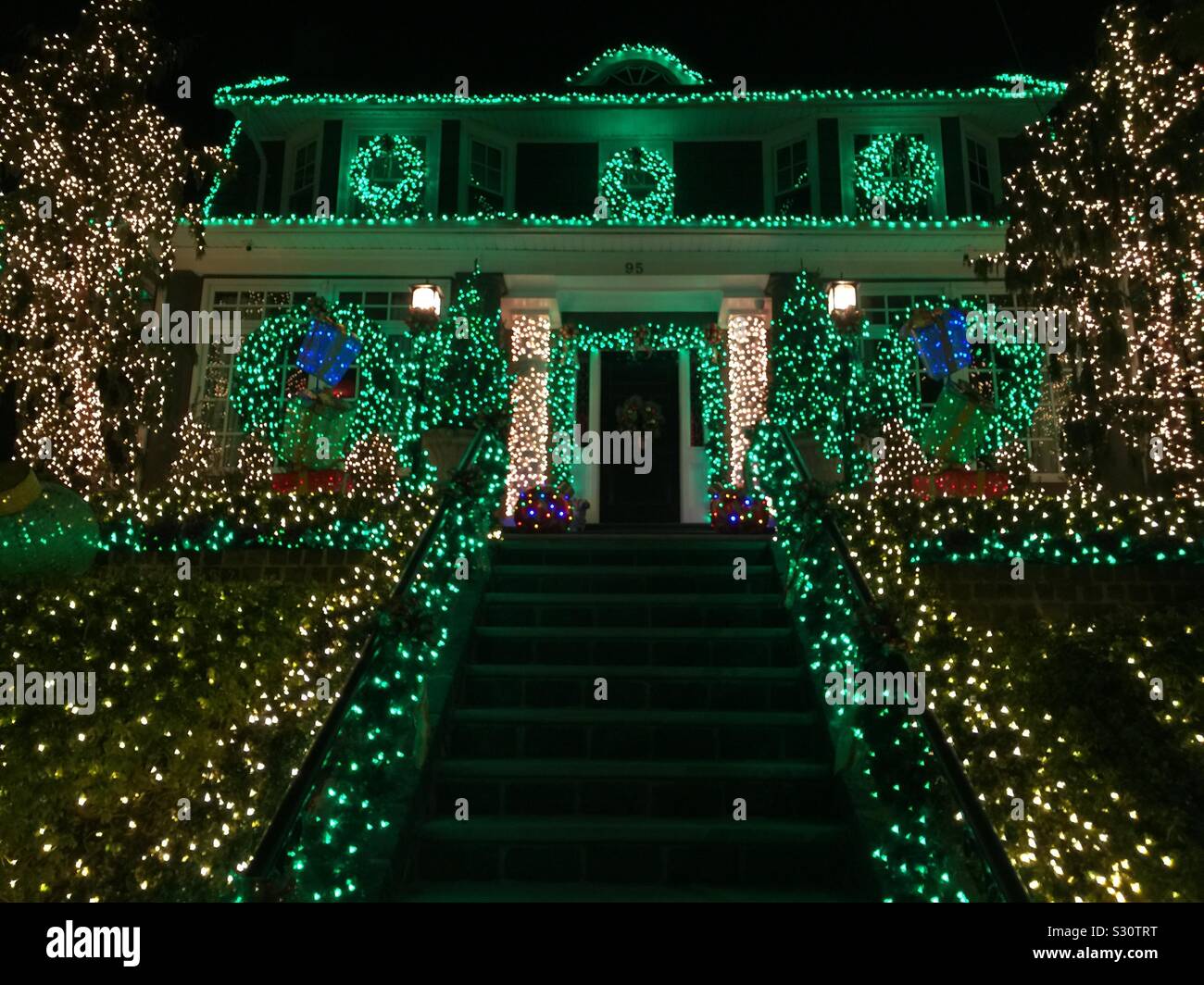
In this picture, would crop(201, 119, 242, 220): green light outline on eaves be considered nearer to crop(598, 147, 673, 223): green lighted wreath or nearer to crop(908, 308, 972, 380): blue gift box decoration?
crop(598, 147, 673, 223): green lighted wreath

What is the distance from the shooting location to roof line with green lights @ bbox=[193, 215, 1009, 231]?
1216cm

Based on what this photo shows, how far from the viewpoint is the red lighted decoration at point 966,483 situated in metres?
9.91

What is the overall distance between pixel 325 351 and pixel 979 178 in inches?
368

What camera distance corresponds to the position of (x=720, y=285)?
1288cm

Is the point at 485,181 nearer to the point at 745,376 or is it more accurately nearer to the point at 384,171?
the point at 384,171

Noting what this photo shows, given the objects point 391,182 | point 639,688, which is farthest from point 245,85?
point 639,688

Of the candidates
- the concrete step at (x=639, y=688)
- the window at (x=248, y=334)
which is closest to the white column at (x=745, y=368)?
the window at (x=248, y=334)

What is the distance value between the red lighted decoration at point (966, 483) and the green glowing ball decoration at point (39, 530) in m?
7.69

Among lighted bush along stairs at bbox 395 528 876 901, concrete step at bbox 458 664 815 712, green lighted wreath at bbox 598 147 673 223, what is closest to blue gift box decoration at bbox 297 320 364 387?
lighted bush along stairs at bbox 395 528 876 901

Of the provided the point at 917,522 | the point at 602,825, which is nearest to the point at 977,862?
the point at 602,825

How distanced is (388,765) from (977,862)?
112 inches

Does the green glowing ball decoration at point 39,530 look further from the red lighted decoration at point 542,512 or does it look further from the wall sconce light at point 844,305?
the wall sconce light at point 844,305

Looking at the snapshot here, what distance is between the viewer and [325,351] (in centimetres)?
1084

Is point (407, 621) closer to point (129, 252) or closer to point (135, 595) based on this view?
point (135, 595)
